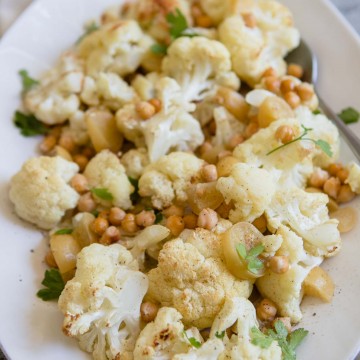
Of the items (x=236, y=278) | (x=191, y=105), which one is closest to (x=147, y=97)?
(x=191, y=105)

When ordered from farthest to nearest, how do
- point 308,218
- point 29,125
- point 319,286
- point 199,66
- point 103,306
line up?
point 29,125, point 199,66, point 308,218, point 319,286, point 103,306

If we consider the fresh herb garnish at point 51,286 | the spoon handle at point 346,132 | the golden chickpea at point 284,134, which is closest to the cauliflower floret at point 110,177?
the fresh herb garnish at point 51,286

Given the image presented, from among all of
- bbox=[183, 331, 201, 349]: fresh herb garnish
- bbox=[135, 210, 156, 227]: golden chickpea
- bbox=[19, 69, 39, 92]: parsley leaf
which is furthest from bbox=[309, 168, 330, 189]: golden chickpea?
bbox=[19, 69, 39, 92]: parsley leaf

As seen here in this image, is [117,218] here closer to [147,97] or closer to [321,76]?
[147,97]

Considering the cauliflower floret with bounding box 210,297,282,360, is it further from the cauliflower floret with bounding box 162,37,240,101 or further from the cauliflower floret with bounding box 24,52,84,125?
the cauliflower floret with bounding box 24,52,84,125

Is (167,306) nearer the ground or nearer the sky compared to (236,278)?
nearer the ground

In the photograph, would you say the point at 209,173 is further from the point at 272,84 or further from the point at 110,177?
the point at 272,84

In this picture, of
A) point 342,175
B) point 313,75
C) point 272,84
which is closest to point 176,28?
point 272,84
